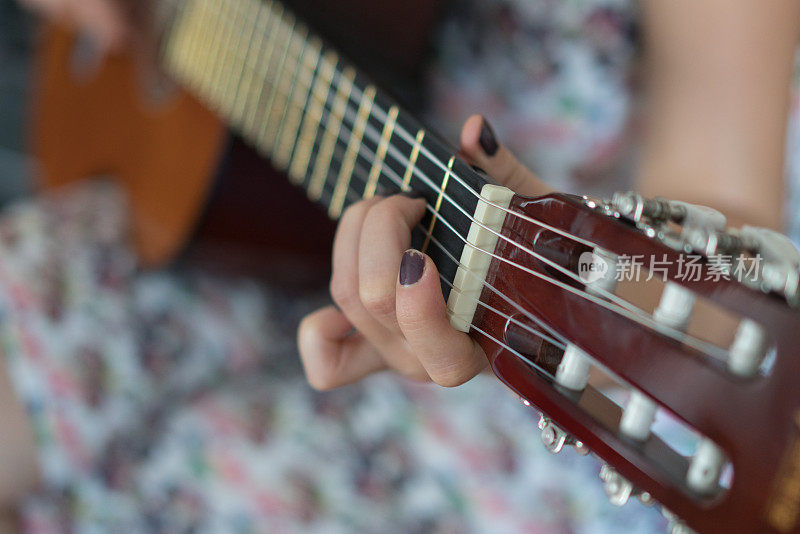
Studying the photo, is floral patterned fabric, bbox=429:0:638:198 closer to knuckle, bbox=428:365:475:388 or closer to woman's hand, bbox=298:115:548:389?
woman's hand, bbox=298:115:548:389

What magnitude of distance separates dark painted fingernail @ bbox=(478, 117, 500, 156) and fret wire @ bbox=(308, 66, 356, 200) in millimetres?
154

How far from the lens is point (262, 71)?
674 millimetres

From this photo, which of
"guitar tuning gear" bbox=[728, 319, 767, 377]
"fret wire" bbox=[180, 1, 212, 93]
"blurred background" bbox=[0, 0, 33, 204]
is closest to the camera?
"guitar tuning gear" bbox=[728, 319, 767, 377]

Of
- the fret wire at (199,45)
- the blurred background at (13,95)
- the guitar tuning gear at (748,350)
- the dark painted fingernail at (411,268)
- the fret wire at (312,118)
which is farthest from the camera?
the blurred background at (13,95)

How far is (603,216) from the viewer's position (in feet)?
0.94

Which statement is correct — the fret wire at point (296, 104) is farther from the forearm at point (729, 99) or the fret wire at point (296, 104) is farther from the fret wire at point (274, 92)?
the forearm at point (729, 99)

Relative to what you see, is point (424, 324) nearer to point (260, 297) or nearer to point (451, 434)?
point (451, 434)

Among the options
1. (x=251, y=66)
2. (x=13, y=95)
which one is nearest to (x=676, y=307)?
(x=251, y=66)

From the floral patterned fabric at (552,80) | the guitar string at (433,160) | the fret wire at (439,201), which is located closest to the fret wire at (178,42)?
the guitar string at (433,160)

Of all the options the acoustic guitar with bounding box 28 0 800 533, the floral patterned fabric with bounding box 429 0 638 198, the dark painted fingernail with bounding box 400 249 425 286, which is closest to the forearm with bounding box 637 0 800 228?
the floral patterned fabric with bounding box 429 0 638 198

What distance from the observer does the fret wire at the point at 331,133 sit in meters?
0.53

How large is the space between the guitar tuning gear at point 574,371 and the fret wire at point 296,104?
387 millimetres

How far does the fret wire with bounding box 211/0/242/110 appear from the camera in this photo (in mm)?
738

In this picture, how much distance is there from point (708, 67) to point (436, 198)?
0.41 metres
